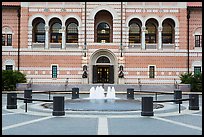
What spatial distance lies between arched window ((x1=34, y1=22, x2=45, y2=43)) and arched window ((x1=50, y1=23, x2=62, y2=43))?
116 cm

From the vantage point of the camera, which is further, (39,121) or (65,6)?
(65,6)

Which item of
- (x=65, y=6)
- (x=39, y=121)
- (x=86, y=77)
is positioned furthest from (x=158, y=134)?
(x=65, y=6)

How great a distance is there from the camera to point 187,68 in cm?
4272

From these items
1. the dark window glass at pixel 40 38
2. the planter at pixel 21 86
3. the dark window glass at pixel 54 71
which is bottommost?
the planter at pixel 21 86

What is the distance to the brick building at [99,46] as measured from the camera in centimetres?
4231

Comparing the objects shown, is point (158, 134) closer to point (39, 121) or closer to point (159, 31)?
point (39, 121)

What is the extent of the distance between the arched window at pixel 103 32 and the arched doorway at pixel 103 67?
2.26 metres

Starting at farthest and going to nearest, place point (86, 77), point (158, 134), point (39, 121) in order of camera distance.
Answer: point (86, 77) → point (39, 121) → point (158, 134)

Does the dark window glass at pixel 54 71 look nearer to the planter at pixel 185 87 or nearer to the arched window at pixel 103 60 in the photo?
the arched window at pixel 103 60

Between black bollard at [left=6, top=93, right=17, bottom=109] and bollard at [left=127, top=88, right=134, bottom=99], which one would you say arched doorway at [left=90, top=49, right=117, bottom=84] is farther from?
black bollard at [left=6, top=93, right=17, bottom=109]

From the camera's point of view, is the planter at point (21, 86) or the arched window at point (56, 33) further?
the arched window at point (56, 33)

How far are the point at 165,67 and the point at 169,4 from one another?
7.94 meters

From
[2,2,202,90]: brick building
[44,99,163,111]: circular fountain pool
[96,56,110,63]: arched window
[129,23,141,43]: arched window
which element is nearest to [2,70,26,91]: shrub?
[2,2,202,90]: brick building

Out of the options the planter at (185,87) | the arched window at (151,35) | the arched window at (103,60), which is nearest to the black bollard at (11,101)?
the planter at (185,87)
